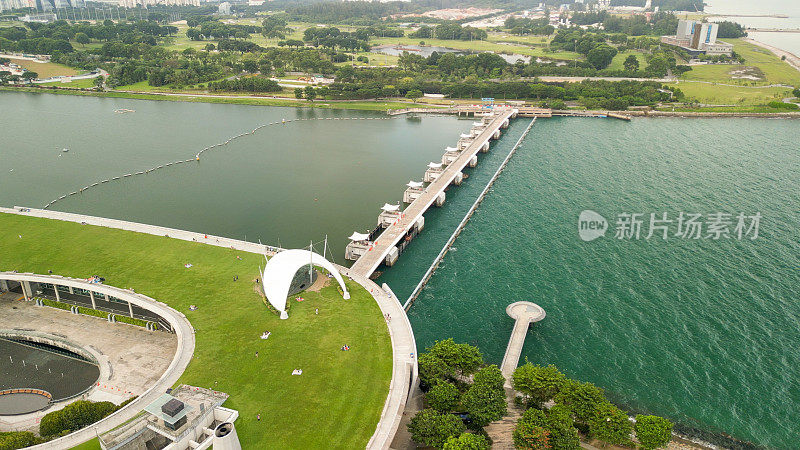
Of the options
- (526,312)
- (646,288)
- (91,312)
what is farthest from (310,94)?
(646,288)

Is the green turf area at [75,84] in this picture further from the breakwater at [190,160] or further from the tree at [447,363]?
the tree at [447,363]

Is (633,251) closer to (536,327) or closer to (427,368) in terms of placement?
(536,327)

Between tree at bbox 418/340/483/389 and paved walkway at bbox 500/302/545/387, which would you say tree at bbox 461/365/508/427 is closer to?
tree at bbox 418/340/483/389

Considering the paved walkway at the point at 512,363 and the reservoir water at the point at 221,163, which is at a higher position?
the reservoir water at the point at 221,163

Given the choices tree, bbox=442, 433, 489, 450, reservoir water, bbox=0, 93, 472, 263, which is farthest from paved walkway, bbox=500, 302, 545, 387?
reservoir water, bbox=0, 93, 472, 263

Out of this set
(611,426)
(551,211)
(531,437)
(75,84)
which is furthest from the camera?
(75,84)

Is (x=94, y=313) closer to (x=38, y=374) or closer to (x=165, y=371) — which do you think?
(x=38, y=374)

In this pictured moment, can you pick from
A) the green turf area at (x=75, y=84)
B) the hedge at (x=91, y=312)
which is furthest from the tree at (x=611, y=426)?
the green turf area at (x=75, y=84)

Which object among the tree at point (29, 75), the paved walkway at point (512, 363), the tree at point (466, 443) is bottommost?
the paved walkway at point (512, 363)
